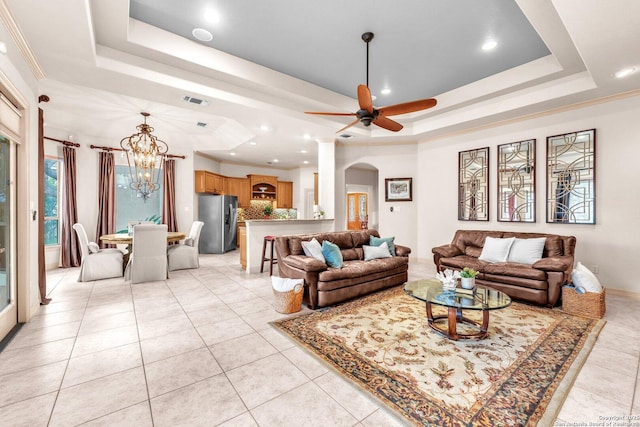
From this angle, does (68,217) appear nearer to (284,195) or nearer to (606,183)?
(284,195)

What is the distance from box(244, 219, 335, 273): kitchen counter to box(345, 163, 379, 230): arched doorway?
145 centimetres

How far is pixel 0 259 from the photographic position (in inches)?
107

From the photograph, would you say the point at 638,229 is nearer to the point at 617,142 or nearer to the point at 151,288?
the point at 617,142

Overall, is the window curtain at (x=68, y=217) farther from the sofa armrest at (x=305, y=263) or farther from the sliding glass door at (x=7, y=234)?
the sofa armrest at (x=305, y=263)

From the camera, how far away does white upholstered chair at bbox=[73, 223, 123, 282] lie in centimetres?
470

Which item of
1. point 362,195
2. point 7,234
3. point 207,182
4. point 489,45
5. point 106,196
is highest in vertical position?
point 489,45

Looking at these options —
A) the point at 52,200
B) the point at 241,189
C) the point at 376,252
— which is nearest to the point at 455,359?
the point at 376,252

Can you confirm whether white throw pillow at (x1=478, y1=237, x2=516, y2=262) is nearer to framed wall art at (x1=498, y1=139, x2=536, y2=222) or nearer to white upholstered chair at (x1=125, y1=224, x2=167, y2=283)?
framed wall art at (x1=498, y1=139, x2=536, y2=222)

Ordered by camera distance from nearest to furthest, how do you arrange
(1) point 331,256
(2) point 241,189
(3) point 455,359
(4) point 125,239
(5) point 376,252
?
1. (3) point 455,359
2. (1) point 331,256
3. (5) point 376,252
4. (4) point 125,239
5. (2) point 241,189

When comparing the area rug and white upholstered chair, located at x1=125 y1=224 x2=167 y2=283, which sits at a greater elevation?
white upholstered chair, located at x1=125 y1=224 x2=167 y2=283

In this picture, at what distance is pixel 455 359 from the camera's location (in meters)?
2.26

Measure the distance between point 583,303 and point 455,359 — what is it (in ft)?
6.82

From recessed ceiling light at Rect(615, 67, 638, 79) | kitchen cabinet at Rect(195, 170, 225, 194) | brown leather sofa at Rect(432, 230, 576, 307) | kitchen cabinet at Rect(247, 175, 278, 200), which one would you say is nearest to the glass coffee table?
brown leather sofa at Rect(432, 230, 576, 307)

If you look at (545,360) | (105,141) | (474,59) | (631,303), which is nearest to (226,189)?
(105,141)
